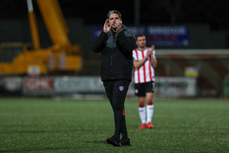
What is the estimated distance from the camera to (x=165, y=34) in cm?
4784

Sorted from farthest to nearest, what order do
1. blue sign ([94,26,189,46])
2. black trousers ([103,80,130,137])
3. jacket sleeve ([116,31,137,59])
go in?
blue sign ([94,26,189,46])
black trousers ([103,80,130,137])
jacket sleeve ([116,31,137,59])

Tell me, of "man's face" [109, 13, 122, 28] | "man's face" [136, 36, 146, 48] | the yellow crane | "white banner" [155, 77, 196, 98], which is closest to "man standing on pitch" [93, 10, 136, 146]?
"man's face" [109, 13, 122, 28]

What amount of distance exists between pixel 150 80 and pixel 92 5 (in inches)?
1919

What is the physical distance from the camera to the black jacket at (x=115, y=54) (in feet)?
29.2

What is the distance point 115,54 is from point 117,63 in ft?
0.49

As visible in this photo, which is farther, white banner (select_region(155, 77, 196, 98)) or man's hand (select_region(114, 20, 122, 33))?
white banner (select_region(155, 77, 196, 98))

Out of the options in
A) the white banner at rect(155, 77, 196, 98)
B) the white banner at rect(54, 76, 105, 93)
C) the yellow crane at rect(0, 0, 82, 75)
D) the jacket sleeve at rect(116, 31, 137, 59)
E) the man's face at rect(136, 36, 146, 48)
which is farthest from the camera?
the yellow crane at rect(0, 0, 82, 75)

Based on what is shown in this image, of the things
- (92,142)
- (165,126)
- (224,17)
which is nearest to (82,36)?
(224,17)

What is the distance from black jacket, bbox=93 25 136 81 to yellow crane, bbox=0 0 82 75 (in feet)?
88.8

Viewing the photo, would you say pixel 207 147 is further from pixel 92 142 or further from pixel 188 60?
pixel 188 60

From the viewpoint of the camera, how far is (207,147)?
8.98 meters

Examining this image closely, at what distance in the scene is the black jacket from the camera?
891cm

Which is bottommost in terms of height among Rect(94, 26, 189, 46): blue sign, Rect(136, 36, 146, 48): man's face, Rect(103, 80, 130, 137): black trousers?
Rect(103, 80, 130, 137): black trousers

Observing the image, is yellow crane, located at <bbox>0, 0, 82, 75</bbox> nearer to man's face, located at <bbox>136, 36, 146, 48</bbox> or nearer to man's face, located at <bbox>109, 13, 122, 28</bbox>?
man's face, located at <bbox>136, 36, 146, 48</bbox>
